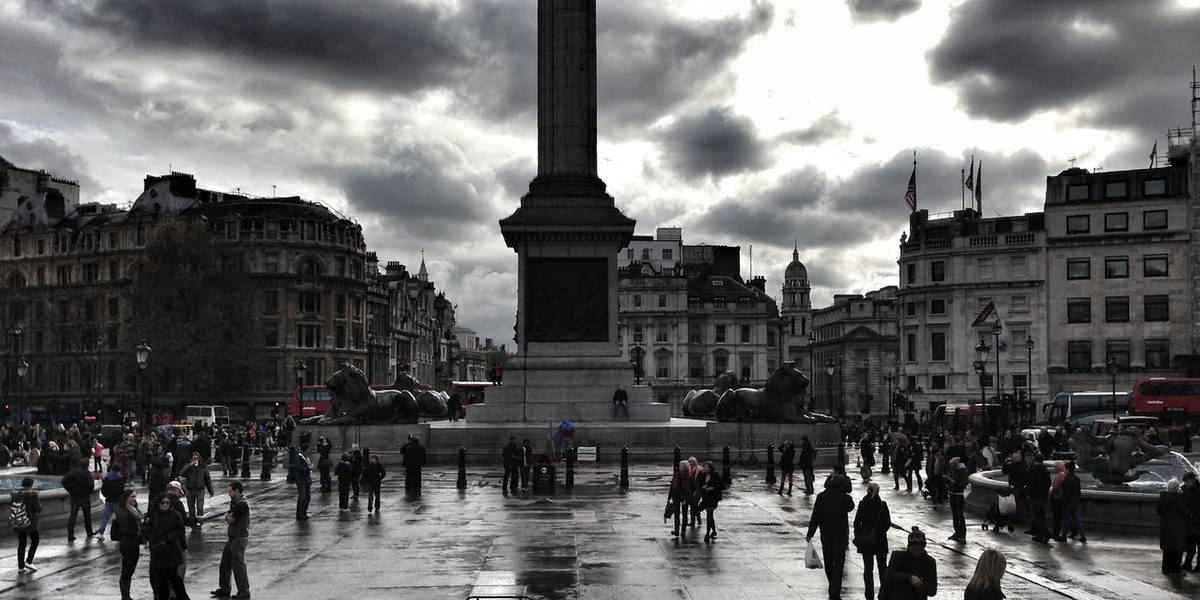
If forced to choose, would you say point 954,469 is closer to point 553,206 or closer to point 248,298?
point 553,206

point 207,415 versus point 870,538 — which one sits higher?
point 870,538

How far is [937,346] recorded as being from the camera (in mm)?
100188

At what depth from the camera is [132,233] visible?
361ft

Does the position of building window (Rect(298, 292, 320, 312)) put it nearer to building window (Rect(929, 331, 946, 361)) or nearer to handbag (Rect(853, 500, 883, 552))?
building window (Rect(929, 331, 946, 361))

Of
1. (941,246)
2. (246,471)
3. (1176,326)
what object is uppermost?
(941,246)

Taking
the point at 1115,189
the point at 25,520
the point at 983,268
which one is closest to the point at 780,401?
the point at 25,520

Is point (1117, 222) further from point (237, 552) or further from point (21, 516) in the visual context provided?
point (237, 552)

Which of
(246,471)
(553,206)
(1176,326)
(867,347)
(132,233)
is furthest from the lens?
(867,347)

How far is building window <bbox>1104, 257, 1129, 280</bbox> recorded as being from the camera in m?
93.4

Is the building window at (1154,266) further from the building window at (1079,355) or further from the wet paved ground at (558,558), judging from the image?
the wet paved ground at (558,558)

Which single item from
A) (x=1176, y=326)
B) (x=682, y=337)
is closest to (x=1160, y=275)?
(x=1176, y=326)

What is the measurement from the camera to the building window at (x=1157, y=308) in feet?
304

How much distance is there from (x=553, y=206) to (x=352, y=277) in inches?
2860

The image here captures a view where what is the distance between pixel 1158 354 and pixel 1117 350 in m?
2.76
